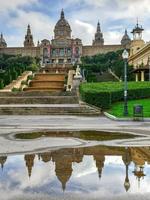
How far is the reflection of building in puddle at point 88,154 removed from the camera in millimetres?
7689

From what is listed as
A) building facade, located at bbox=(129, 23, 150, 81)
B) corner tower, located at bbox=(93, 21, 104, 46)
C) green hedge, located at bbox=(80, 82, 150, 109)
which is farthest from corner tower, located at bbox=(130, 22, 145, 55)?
corner tower, located at bbox=(93, 21, 104, 46)

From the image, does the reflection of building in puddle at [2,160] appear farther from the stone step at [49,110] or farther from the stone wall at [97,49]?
the stone wall at [97,49]

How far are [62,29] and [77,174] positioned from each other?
146163 mm

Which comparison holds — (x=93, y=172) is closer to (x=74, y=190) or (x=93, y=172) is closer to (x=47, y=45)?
(x=74, y=190)

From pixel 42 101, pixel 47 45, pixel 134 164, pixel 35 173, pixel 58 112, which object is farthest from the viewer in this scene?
pixel 47 45

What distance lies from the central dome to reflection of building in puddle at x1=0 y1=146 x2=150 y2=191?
137621 mm

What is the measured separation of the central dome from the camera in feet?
486

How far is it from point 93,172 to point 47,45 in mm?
131750

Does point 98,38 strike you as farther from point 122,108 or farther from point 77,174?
point 77,174

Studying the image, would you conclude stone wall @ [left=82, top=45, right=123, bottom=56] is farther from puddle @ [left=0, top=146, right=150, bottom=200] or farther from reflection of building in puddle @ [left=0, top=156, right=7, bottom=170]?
reflection of building in puddle @ [left=0, top=156, right=7, bottom=170]

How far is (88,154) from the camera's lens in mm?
9820

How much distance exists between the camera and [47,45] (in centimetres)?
13738

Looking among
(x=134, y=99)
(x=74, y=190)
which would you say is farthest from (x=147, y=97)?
(x=74, y=190)

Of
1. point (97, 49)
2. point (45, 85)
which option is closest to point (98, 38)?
point (97, 49)
